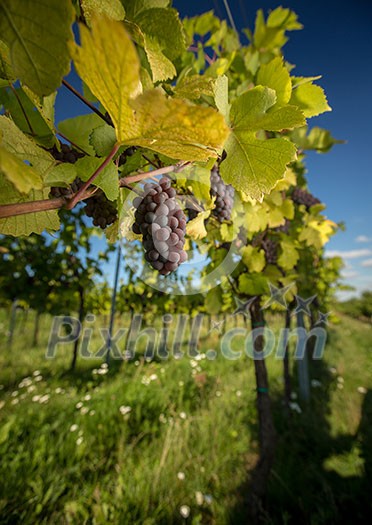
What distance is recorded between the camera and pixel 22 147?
376mm

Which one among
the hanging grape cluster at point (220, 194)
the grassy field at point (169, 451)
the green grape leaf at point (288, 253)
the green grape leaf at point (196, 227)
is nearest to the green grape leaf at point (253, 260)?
the green grape leaf at point (288, 253)

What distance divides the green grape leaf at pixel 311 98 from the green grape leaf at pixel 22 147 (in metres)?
0.48

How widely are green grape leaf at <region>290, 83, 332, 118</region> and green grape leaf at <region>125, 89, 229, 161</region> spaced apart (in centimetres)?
38

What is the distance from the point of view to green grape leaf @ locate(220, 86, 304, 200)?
41 centimetres

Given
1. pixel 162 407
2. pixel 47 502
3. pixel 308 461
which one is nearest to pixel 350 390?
pixel 308 461

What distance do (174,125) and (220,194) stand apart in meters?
0.49

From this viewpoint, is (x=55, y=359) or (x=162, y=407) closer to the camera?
(x=162, y=407)

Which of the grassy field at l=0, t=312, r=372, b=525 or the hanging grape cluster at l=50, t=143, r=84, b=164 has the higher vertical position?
the hanging grape cluster at l=50, t=143, r=84, b=164

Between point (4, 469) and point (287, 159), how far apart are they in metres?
3.47

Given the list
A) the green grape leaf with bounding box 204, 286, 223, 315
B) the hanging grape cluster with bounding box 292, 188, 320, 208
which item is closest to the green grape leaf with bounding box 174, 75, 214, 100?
the green grape leaf with bounding box 204, 286, 223, 315

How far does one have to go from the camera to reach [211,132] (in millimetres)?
272

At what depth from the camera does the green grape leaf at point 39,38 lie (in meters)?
0.24

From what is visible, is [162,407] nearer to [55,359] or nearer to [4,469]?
[4,469]

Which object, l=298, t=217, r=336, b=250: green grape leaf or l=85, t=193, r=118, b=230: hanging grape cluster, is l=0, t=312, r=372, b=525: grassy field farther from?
l=85, t=193, r=118, b=230: hanging grape cluster
